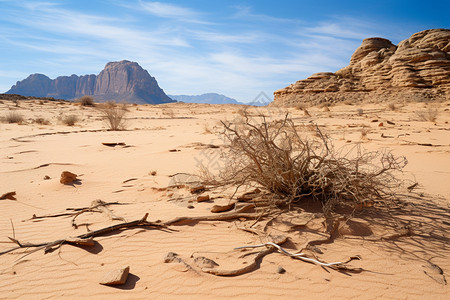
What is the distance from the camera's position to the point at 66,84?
471 ft

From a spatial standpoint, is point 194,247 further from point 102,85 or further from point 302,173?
point 102,85

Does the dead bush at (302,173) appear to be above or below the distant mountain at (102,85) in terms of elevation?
below

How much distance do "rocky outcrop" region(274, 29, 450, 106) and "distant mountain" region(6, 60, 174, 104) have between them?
106m

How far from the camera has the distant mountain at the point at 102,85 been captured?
133125 millimetres

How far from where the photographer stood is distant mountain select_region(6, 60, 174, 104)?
13312 centimetres

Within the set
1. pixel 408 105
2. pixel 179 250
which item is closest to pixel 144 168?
pixel 179 250

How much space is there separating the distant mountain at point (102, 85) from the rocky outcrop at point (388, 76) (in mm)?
105754

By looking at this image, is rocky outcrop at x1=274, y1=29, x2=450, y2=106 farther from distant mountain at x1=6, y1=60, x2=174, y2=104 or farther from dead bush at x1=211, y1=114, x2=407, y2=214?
distant mountain at x1=6, y1=60, x2=174, y2=104

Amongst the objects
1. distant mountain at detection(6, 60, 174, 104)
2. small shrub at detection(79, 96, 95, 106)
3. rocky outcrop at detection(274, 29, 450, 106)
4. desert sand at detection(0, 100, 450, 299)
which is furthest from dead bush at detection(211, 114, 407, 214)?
distant mountain at detection(6, 60, 174, 104)

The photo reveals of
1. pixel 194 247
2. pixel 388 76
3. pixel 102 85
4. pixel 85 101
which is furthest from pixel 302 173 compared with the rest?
pixel 102 85

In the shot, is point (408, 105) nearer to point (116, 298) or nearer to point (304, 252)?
point (304, 252)

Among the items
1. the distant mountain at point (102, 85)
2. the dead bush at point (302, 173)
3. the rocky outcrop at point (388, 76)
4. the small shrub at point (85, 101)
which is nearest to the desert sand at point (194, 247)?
the dead bush at point (302, 173)

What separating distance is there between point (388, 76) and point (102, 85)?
5574 inches

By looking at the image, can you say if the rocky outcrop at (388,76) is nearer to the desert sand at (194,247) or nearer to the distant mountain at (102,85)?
the desert sand at (194,247)
